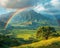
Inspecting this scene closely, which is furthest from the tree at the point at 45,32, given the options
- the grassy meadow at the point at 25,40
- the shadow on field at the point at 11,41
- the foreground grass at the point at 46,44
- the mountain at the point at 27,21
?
the mountain at the point at 27,21

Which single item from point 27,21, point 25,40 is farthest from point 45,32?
point 27,21

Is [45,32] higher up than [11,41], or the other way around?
[45,32]

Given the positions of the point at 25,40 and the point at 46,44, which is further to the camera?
the point at 25,40

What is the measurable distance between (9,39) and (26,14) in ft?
18.3

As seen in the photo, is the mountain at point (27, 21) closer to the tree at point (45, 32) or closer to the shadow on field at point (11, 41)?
the tree at point (45, 32)

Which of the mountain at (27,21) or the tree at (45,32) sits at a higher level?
the mountain at (27,21)

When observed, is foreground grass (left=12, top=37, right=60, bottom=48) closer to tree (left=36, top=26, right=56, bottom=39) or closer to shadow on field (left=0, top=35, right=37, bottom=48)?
shadow on field (left=0, top=35, right=37, bottom=48)

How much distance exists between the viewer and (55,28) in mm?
19547

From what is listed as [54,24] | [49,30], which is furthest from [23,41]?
[54,24]

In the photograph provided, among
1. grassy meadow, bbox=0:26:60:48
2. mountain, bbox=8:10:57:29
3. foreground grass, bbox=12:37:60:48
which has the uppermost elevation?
mountain, bbox=8:10:57:29

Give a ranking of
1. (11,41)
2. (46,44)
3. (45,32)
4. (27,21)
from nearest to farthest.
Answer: (46,44) < (11,41) < (45,32) < (27,21)

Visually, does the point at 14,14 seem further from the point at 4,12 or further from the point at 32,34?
the point at 32,34

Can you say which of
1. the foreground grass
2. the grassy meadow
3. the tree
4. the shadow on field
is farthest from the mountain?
the foreground grass

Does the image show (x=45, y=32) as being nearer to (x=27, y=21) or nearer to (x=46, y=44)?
(x=46, y=44)
